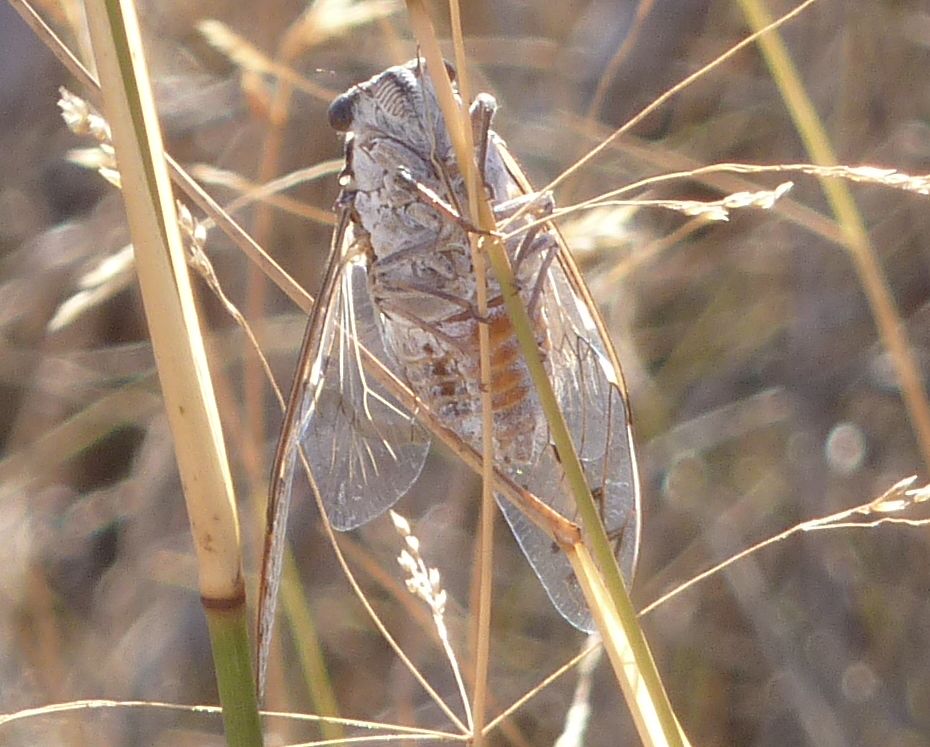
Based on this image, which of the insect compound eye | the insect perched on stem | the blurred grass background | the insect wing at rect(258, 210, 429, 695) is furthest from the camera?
the blurred grass background

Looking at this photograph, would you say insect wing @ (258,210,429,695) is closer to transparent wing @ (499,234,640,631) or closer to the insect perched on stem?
the insect perched on stem

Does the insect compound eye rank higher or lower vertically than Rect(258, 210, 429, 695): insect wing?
higher

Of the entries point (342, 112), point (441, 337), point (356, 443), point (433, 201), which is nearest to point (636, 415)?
point (356, 443)

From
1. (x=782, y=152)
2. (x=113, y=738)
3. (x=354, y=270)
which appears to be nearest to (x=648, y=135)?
(x=782, y=152)

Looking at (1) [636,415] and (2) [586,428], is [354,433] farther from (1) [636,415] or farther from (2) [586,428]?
(1) [636,415]

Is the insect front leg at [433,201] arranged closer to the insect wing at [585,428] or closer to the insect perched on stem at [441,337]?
the insect perched on stem at [441,337]

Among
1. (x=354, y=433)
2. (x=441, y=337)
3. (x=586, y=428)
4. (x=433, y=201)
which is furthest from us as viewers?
(x=354, y=433)

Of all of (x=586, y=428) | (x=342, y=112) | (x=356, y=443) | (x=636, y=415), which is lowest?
(x=586, y=428)

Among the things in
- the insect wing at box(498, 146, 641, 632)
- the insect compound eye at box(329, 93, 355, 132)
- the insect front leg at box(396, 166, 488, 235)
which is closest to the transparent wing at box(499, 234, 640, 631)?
the insect wing at box(498, 146, 641, 632)
